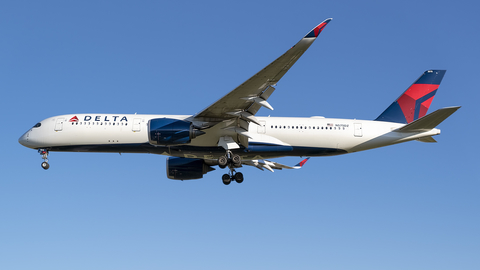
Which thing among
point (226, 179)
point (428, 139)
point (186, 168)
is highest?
point (186, 168)

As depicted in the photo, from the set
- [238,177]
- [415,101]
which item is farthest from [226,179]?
[415,101]

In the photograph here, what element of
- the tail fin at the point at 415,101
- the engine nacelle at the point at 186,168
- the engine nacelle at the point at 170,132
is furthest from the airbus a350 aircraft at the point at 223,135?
the engine nacelle at the point at 186,168

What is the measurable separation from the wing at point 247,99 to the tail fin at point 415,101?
28.6ft

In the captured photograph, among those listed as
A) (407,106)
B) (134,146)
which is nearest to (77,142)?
(134,146)

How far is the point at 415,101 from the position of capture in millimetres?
32281

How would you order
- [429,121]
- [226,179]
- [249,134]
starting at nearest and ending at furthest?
1. [429,121]
2. [249,134]
3. [226,179]

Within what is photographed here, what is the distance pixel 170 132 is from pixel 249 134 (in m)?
4.24

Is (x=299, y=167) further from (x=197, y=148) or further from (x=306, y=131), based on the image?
(x=197, y=148)

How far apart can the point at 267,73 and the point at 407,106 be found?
41.4 ft

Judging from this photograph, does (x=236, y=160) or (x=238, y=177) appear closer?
(x=236, y=160)

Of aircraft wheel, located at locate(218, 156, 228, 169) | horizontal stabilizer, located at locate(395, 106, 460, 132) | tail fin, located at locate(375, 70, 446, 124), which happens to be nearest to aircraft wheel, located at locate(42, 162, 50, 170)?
aircraft wheel, located at locate(218, 156, 228, 169)

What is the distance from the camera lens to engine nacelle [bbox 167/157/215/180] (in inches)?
1314

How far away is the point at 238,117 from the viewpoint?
27734mm

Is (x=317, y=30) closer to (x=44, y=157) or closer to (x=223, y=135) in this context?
(x=223, y=135)
